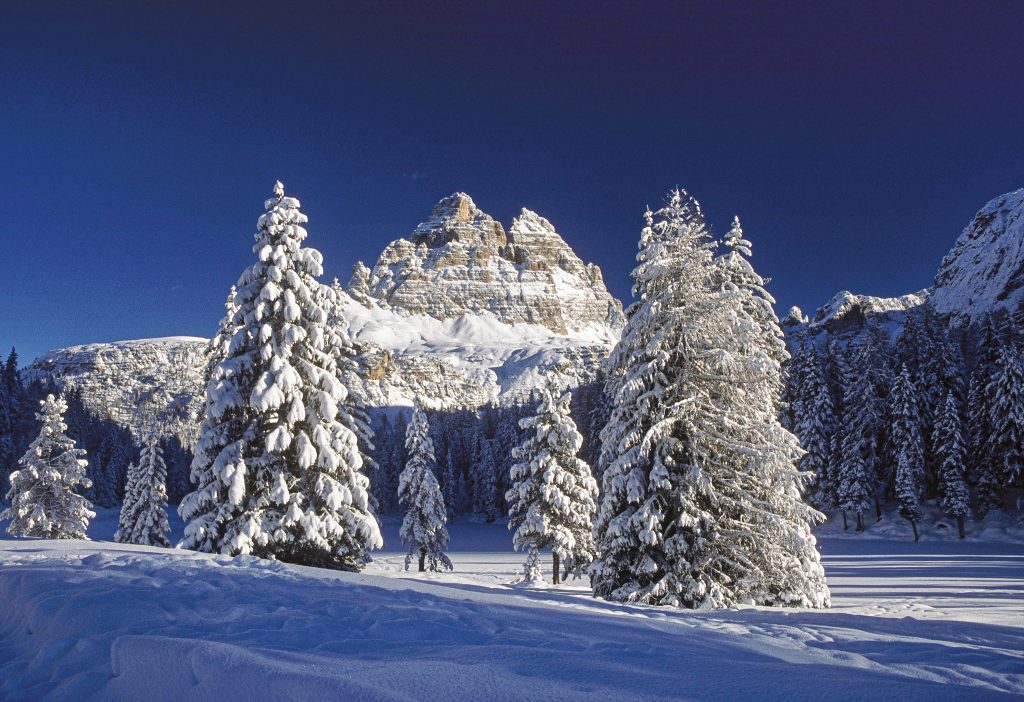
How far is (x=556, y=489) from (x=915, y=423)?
31.3 meters

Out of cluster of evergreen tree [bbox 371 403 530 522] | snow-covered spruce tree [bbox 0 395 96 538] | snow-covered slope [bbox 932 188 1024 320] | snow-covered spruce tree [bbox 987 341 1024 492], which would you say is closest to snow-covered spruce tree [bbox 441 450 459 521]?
cluster of evergreen tree [bbox 371 403 530 522]

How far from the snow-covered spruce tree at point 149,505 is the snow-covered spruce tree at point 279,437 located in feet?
67.0

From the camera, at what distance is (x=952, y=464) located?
1478 inches

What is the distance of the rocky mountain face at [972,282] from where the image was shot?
4675 inches

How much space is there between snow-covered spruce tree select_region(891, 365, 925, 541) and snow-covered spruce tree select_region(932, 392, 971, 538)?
1.30 m

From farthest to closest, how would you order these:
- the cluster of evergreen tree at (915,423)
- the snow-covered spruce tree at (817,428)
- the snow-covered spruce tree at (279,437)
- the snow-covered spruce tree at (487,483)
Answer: the snow-covered spruce tree at (487,483)
the snow-covered spruce tree at (817,428)
the cluster of evergreen tree at (915,423)
the snow-covered spruce tree at (279,437)

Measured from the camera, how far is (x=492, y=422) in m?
116


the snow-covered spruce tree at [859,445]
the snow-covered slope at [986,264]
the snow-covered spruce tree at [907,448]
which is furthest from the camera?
the snow-covered slope at [986,264]

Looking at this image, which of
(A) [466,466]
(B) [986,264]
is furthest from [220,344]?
(B) [986,264]

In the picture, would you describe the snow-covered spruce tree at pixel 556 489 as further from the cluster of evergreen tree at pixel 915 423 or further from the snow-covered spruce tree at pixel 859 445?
the snow-covered spruce tree at pixel 859 445

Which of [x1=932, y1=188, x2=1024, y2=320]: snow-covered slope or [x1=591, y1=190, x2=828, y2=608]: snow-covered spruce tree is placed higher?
[x1=932, y1=188, x2=1024, y2=320]: snow-covered slope

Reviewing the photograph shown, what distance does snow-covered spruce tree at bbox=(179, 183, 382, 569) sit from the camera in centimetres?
1367

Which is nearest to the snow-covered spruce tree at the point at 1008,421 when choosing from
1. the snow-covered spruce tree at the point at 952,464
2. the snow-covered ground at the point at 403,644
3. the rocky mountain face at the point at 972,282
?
the snow-covered spruce tree at the point at 952,464

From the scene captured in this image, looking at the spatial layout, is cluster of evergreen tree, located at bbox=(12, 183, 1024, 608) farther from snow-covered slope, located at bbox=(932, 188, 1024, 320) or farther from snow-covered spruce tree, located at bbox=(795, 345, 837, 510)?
snow-covered slope, located at bbox=(932, 188, 1024, 320)
